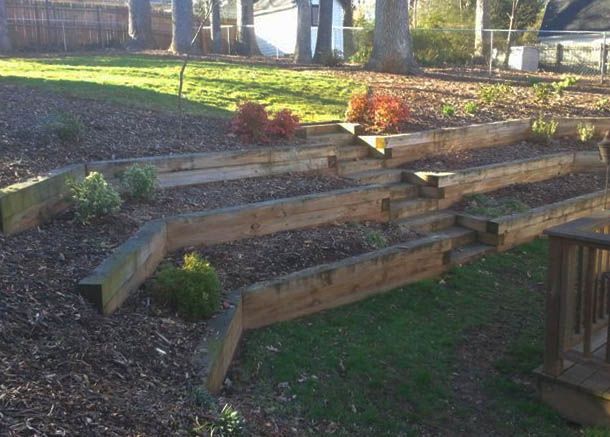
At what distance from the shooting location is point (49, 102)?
27.1ft

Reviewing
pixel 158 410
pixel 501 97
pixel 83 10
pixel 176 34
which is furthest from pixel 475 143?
pixel 83 10

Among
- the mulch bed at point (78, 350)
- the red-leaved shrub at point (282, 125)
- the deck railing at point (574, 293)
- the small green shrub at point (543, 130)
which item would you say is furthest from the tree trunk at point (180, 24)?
the deck railing at point (574, 293)

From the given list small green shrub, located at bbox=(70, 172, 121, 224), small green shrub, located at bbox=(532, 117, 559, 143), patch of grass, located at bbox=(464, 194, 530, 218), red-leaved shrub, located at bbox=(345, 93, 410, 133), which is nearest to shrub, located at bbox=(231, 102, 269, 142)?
red-leaved shrub, located at bbox=(345, 93, 410, 133)

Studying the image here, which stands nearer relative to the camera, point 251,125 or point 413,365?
point 413,365

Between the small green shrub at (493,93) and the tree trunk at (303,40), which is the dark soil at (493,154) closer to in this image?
the small green shrub at (493,93)

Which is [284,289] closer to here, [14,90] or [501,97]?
[14,90]

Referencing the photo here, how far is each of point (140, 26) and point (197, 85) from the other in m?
13.2

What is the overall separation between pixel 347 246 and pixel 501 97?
707cm

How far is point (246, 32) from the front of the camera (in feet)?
78.8

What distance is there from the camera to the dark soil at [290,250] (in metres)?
5.34

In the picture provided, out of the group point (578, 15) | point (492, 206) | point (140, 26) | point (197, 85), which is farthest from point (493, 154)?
point (578, 15)

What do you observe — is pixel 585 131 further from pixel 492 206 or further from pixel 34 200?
pixel 34 200

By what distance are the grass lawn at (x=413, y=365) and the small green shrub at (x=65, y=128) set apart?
3.06 m

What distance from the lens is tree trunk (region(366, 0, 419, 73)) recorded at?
14258 mm
